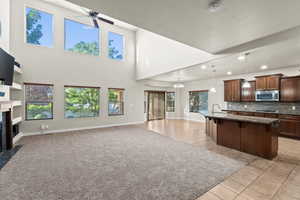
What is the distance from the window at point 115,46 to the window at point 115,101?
6.14ft

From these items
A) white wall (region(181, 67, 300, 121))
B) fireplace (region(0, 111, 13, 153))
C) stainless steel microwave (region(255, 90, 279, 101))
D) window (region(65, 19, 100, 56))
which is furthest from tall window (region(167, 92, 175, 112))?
fireplace (region(0, 111, 13, 153))

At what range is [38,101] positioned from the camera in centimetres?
543

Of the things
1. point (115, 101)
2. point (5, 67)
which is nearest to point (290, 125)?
point (115, 101)

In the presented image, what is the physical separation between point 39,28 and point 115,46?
3.28 m

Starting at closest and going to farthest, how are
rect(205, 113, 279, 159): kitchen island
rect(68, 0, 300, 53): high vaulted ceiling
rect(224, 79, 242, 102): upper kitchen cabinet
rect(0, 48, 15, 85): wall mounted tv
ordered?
rect(68, 0, 300, 53): high vaulted ceiling, rect(0, 48, 15, 85): wall mounted tv, rect(205, 113, 279, 159): kitchen island, rect(224, 79, 242, 102): upper kitchen cabinet

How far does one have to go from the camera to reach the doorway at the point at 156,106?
9.29m

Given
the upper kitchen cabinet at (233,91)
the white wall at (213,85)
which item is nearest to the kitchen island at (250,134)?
the upper kitchen cabinet at (233,91)

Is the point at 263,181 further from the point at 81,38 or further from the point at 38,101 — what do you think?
the point at 81,38

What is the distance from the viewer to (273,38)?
9.31 feet

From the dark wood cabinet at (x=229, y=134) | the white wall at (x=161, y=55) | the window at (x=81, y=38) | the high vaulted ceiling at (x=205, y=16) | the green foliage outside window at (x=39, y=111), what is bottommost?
the dark wood cabinet at (x=229, y=134)

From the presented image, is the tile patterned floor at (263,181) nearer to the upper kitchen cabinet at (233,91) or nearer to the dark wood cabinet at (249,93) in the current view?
the dark wood cabinet at (249,93)

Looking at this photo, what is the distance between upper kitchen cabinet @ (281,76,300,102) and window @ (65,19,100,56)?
→ 325 inches

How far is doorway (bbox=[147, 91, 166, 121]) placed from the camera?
9289mm

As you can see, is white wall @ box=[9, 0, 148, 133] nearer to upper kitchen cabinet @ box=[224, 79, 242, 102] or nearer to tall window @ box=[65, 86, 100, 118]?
tall window @ box=[65, 86, 100, 118]
